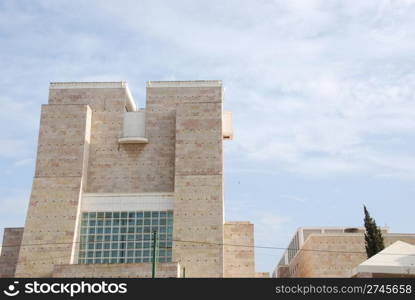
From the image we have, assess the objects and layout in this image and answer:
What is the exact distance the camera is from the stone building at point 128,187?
43250mm

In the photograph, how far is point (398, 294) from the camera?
723 inches

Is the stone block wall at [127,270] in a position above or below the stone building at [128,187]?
below

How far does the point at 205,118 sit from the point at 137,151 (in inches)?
252

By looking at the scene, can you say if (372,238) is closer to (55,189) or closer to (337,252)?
(337,252)

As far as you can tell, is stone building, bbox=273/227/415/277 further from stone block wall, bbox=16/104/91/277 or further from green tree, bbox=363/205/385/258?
stone block wall, bbox=16/104/91/277

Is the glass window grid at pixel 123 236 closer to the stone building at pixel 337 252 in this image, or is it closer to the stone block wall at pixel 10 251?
the stone block wall at pixel 10 251

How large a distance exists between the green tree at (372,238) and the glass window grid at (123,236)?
601 inches

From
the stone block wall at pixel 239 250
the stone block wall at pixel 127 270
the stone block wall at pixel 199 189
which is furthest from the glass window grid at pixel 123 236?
the stone block wall at pixel 239 250

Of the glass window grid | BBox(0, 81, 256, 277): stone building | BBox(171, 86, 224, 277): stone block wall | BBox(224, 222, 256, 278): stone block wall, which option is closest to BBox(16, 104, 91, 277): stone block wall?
BBox(0, 81, 256, 277): stone building

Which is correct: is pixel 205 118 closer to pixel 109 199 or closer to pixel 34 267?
pixel 109 199

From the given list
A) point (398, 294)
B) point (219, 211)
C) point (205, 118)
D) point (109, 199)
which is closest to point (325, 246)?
point (219, 211)

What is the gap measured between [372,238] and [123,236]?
756 inches

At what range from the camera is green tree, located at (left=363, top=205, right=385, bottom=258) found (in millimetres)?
44031

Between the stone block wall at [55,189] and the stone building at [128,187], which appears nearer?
the stone block wall at [55,189]
